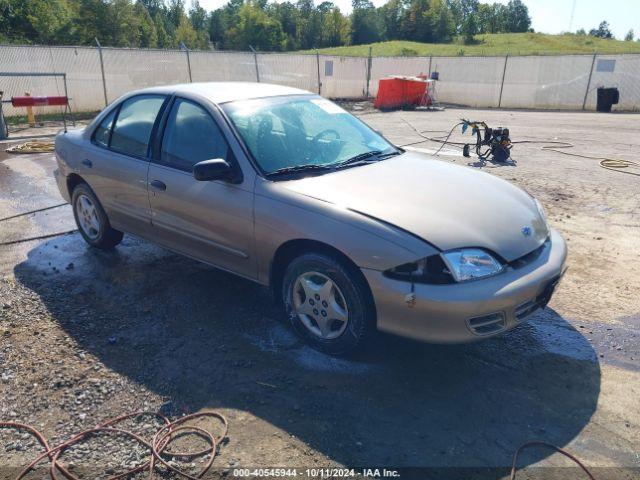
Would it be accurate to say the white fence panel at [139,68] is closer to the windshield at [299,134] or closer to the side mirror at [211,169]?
the windshield at [299,134]

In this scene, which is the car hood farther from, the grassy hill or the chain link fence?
the grassy hill

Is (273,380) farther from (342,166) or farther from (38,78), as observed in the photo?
(38,78)

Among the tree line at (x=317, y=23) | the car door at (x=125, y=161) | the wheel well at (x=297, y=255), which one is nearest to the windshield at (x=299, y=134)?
the wheel well at (x=297, y=255)

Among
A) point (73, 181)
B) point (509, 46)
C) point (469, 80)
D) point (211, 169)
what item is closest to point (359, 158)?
point (211, 169)

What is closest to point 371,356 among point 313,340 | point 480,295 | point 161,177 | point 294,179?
point 313,340

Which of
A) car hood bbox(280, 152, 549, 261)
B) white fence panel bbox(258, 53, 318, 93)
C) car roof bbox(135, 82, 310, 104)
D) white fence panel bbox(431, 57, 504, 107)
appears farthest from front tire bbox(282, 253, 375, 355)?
white fence panel bbox(431, 57, 504, 107)

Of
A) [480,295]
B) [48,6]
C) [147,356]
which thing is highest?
[48,6]

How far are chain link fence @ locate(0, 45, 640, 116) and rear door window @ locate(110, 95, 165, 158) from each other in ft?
44.5

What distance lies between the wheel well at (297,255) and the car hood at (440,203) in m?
0.30

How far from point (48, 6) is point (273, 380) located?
164ft

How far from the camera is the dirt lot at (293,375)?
2.60 meters

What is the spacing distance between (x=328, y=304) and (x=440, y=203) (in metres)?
0.98

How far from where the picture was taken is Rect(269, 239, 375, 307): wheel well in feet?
10.2

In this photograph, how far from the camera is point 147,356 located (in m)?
3.43
